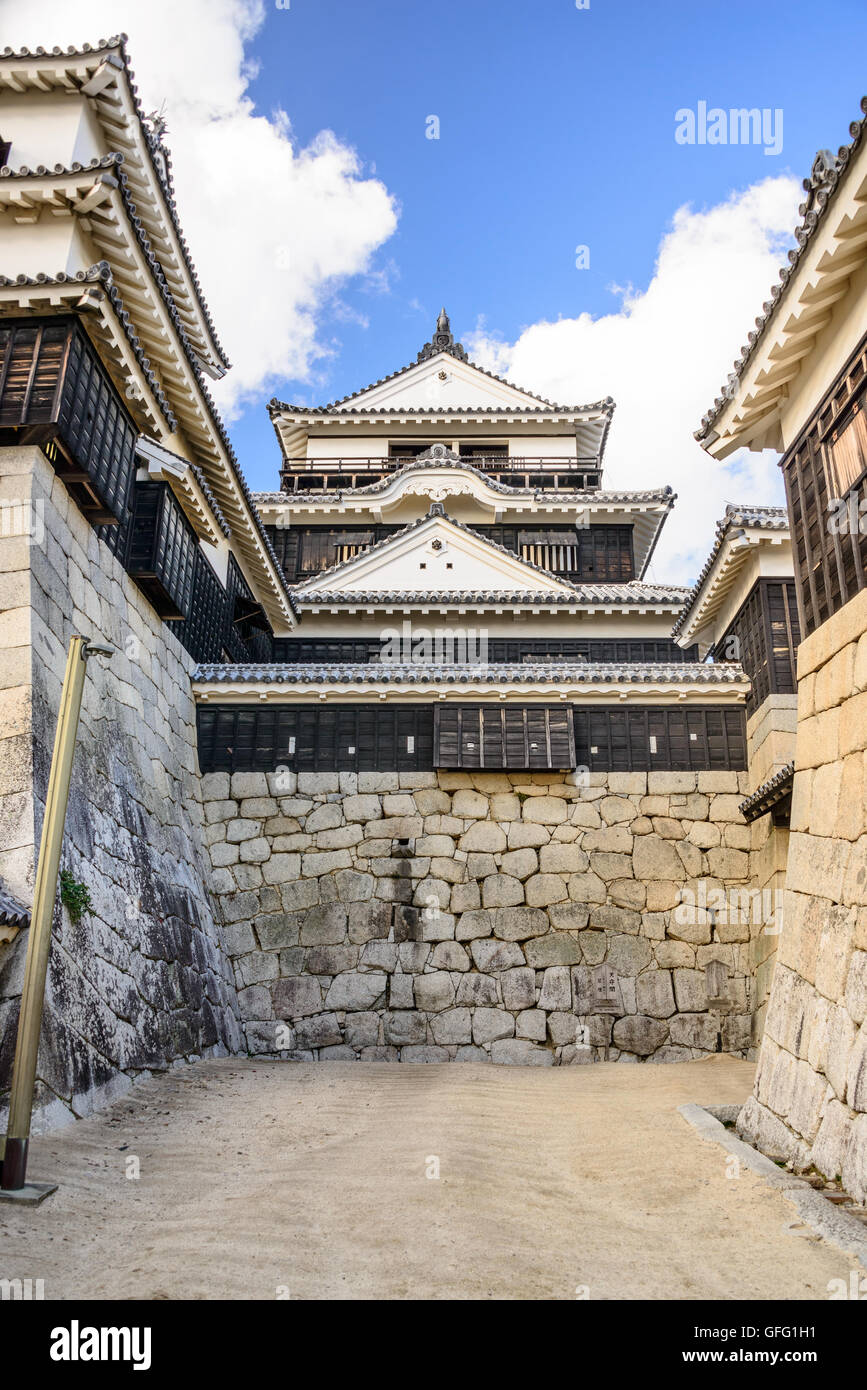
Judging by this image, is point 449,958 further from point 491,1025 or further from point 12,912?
point 12,912

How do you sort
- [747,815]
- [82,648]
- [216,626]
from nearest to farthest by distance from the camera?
[82,648]
[747,815]
[216,626]

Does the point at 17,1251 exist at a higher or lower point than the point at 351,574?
lower

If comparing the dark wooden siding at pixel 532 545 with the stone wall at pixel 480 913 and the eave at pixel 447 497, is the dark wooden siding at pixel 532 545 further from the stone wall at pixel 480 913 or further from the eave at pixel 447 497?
the stone wall at pixel 480 913

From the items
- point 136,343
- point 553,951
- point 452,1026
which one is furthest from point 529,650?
point 136,343

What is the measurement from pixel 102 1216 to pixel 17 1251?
65 centimetres

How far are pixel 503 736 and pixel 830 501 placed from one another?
6.10 meters

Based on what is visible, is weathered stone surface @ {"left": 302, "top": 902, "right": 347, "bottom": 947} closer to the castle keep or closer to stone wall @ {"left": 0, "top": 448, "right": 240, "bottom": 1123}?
the castle keep

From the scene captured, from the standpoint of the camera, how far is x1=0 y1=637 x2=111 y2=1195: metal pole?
440 centimetres

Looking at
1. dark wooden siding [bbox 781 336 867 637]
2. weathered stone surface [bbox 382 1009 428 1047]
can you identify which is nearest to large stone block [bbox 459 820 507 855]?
weathered stone surface [bbox 382 1009 428 1047]

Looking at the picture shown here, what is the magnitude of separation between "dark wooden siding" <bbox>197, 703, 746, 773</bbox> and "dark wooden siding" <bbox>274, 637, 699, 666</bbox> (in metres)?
5.82

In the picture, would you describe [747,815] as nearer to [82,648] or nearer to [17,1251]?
[82,648]

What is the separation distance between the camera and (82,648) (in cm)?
519
